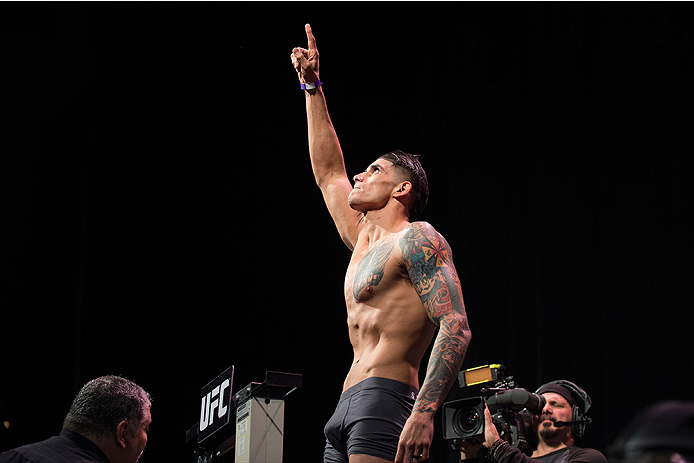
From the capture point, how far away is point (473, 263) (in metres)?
4.25

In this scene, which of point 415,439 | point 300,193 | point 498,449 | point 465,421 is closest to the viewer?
point 415,439

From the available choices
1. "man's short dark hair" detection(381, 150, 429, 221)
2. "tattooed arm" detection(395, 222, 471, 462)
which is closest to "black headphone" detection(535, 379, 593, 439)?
"man's short dark hair" detection(381, 150, 429, 221)

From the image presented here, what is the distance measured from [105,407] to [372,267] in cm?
84

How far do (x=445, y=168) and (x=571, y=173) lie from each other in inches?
33.9

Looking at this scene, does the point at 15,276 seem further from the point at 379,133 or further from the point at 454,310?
the point at 454,310

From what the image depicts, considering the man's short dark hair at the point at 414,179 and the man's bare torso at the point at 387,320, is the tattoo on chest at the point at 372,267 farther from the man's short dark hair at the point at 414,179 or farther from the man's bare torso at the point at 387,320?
the man's short dark hair at the point at 414,179

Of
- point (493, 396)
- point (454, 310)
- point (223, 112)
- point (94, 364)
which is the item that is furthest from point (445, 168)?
point (454, 310)

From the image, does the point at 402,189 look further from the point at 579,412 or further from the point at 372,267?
the point at 579,412

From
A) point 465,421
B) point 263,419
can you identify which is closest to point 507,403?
point 465,421

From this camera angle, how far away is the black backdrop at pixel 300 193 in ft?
12.3

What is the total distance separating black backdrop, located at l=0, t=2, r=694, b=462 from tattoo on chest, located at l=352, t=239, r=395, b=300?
1931mm

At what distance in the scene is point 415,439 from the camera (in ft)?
5.83

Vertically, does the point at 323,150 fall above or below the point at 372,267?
above

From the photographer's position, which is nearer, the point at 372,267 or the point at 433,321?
the point at 433,321
